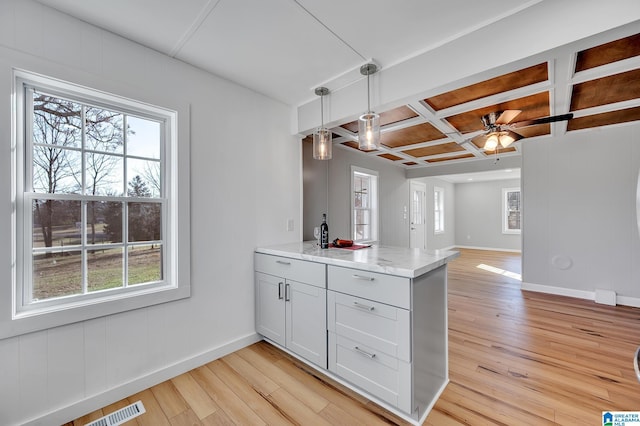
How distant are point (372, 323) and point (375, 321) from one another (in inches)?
1.2

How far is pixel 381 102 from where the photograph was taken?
2.34 m

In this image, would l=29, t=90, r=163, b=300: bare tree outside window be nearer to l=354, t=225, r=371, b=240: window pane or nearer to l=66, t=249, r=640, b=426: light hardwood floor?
l=66, t=249, r=640, b=426: light hardwood floor

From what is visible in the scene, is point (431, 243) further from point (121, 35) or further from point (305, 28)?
point (121, 35)

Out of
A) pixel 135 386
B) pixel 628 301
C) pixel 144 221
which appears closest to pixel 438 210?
pixel 628 301

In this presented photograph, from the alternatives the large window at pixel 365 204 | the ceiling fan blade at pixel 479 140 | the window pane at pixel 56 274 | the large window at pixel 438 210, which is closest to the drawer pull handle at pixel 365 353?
the window pane at pixel 56 274

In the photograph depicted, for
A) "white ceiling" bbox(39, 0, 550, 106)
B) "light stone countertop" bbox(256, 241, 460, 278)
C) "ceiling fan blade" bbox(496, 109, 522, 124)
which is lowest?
"light stone countertop" bbox(256, 241, 460, 278)

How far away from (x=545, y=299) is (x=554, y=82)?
311 cm

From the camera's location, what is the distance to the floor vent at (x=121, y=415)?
1.68 m

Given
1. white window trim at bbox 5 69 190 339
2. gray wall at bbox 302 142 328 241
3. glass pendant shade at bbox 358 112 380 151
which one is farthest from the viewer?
gray wall at bbox 302 142 328 241

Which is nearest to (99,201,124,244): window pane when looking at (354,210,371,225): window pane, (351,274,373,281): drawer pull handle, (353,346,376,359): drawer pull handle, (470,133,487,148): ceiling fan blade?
(351,274,373,281): drawer pull handle

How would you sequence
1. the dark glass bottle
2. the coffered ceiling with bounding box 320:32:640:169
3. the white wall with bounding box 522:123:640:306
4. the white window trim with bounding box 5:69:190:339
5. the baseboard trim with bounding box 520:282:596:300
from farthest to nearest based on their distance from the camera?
the baseboard trim with bounding box 520:282:596:300, the white wall with bounding box 522:123:640:306, the dark glass bottle, the coffered ceiling with bounding box 320:32:640:169, the white window trim with bounding box 5:69:190:339

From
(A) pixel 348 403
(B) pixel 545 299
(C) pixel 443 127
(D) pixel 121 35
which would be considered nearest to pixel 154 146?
(D) pixel 121 35

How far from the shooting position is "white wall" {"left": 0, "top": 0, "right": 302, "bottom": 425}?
1570 millimetres

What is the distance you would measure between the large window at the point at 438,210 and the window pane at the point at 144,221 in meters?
7.74
